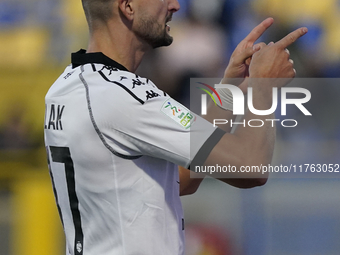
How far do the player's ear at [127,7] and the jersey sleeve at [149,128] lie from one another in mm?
296

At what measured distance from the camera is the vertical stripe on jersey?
1.14m

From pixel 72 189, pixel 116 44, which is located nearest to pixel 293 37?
pixel 116 44

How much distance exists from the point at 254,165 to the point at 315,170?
358cm

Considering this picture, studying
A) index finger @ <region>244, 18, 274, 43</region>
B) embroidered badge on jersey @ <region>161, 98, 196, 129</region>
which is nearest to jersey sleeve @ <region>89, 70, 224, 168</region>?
embroidered badge on jersey @ <region>161, 98, 196, 129</region>

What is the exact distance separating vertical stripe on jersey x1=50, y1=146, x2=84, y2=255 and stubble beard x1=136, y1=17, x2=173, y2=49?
1.37 ft

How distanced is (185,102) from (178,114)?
3.30 meters

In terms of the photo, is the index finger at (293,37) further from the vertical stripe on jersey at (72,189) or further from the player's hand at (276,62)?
the vertical stripe on jersey at (72,189)

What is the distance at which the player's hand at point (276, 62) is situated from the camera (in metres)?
1.14

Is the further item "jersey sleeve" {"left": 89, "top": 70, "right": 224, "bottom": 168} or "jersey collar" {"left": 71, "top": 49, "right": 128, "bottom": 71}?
"jersey collar" {"left": 71, "top": 49, "right": 128, "bottom": 71}

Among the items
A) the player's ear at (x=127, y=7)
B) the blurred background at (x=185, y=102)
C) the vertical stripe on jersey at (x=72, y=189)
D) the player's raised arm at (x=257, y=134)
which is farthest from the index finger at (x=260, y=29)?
the blurred background at (x=185, y=102)

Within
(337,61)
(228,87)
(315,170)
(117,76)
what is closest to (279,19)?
(337,61)

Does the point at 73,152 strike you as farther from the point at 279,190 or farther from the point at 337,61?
the point at 337,61

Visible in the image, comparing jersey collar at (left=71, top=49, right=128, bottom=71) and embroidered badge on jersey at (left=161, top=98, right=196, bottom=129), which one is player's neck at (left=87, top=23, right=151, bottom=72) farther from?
embroidered badge on jersey at (left=161, top=98, right=196, bottom=129)

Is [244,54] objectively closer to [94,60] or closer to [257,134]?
[257,134]
